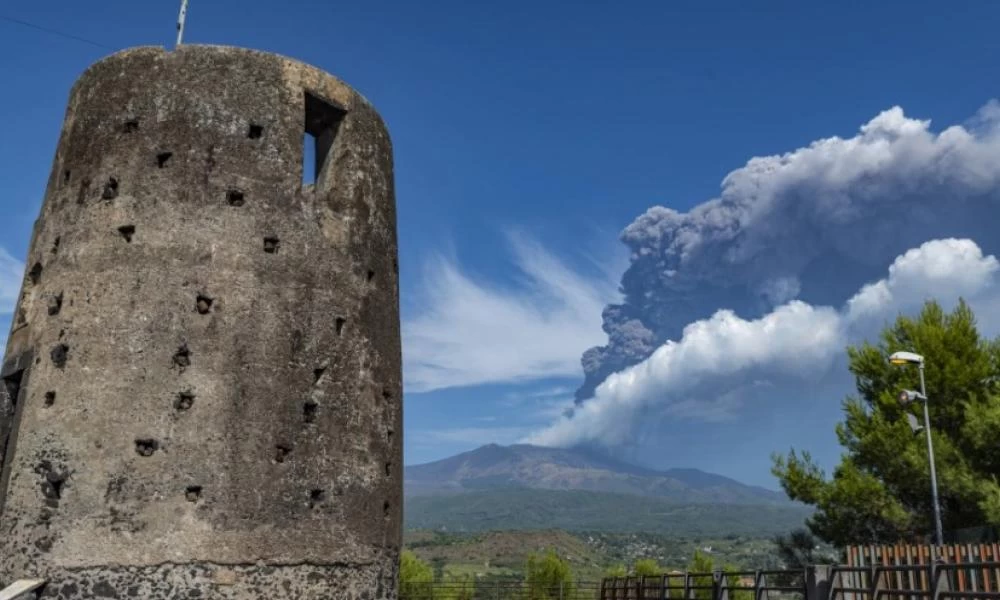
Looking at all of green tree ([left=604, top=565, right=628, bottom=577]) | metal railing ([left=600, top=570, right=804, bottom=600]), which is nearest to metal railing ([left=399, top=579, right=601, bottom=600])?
green tree ([left=604, top=565, right=628, bottom=577])

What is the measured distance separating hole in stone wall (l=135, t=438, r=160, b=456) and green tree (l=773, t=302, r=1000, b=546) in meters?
23.4

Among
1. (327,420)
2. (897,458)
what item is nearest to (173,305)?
(327,420)

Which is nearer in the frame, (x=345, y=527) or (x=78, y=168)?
(x=345, y=527)

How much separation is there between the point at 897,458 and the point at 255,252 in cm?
2308

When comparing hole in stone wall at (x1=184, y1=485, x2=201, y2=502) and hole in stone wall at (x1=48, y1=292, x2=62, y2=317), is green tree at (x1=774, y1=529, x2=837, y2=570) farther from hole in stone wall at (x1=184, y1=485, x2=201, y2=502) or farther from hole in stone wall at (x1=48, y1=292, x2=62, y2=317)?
hole in stone wall at (x1=48, y1=292, x2=62, y2=317)

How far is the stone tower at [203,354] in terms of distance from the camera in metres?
12.8

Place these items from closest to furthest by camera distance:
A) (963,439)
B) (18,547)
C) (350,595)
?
(18,547)
(350,595)
(963,439)

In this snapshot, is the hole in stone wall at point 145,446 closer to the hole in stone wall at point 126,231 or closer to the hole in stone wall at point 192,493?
the hole in stone wall at point 192,493

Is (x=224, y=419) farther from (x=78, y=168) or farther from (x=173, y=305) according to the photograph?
(x=78, y=168)

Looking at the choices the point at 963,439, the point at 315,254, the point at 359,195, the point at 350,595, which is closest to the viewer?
the point at 350,595

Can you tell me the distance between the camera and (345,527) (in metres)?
13.9

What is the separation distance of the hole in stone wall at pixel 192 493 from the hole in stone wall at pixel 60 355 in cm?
294

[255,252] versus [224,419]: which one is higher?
[255,252]

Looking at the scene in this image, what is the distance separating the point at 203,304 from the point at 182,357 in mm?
932
